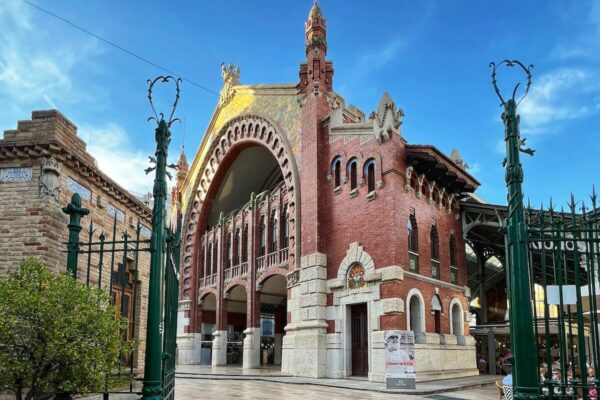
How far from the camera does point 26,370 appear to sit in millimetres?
6289

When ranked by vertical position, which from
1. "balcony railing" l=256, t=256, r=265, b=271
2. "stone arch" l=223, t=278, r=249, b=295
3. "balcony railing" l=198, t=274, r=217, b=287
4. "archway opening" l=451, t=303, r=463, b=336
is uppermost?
"balcony railing" l=256, t=256, r=265, b=271

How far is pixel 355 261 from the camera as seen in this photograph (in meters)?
22.6


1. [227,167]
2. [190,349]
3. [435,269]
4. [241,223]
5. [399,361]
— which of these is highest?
[227,167]

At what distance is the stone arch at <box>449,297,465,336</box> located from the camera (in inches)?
989

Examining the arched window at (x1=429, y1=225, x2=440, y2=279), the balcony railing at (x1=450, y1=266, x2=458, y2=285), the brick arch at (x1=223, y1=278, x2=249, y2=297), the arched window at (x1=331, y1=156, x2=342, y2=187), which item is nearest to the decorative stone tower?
the arched window at (x1=331, y1=156, x2=342, y2=187)

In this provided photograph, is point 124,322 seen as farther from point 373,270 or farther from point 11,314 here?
point 373,270

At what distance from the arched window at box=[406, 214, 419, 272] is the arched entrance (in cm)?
546

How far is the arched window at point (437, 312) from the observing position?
23.4m

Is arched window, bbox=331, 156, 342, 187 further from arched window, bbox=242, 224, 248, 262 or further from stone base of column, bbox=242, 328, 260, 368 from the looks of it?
stone base of column, bbox=242, 328, 260, 368

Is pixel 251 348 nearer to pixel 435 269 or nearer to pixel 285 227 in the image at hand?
pixel 285 227

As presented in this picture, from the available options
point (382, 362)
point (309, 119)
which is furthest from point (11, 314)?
point (309, 119)

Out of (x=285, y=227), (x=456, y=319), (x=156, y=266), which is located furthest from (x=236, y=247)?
(x=156, y=266)

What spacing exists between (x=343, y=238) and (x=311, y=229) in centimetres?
175

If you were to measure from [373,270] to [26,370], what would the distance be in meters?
16.6
